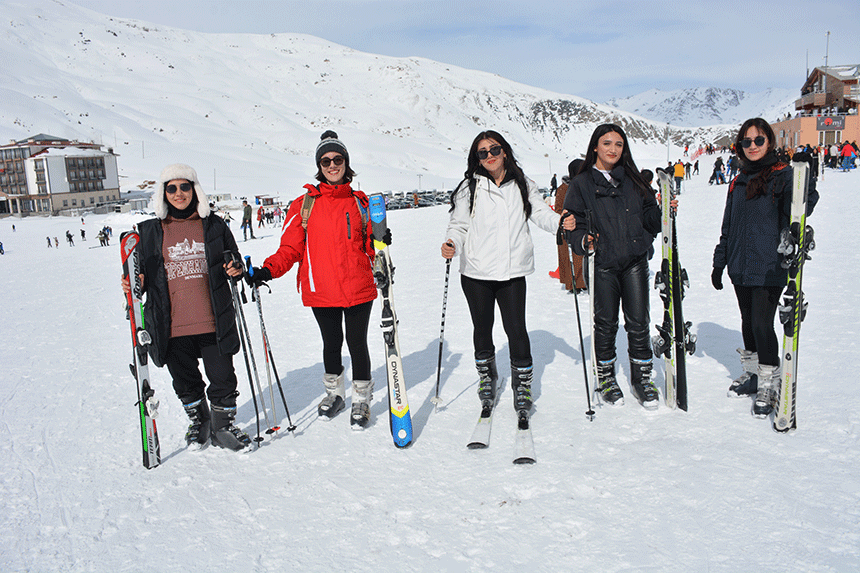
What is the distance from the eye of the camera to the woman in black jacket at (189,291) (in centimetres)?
351

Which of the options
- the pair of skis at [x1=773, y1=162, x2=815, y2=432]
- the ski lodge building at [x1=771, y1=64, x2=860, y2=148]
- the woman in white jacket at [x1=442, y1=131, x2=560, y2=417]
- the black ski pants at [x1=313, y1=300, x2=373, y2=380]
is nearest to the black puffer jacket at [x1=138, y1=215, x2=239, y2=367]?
the black ski pants at [x1=313, y1=300, x2=373, y2=380]

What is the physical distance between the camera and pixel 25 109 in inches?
3445

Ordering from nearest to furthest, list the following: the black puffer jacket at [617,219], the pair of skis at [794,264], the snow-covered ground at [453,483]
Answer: the snow-covered ground at [453,483]
the pair of skis at [794,264]
the black puffer jacket at [617,219]

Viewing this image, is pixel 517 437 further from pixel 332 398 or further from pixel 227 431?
pixel 227 431

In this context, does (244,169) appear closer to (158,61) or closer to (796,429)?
(158,61)

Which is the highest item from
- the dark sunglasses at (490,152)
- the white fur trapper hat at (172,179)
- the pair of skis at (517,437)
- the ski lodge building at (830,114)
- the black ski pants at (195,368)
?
the ski lodge building at (830,114)

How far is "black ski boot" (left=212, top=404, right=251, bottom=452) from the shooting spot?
3.74 metres

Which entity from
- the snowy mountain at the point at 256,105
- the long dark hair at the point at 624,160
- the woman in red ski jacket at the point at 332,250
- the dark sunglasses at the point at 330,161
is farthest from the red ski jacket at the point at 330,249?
the snowy mountain at the point at 256,105

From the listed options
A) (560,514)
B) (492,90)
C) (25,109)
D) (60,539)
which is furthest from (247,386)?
(492,90)

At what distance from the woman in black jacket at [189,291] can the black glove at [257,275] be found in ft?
0.34

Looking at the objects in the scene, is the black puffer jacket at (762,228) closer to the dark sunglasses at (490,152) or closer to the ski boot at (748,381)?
the ski boot at (748,381)

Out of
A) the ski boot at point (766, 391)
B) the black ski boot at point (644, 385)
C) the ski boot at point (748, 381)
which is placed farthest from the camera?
the ski boot at point (748, 381)

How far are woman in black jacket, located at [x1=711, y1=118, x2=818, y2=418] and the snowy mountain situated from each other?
61.8 m

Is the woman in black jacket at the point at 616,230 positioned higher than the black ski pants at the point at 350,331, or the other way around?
the woman in black jacket at the point at 616,230
